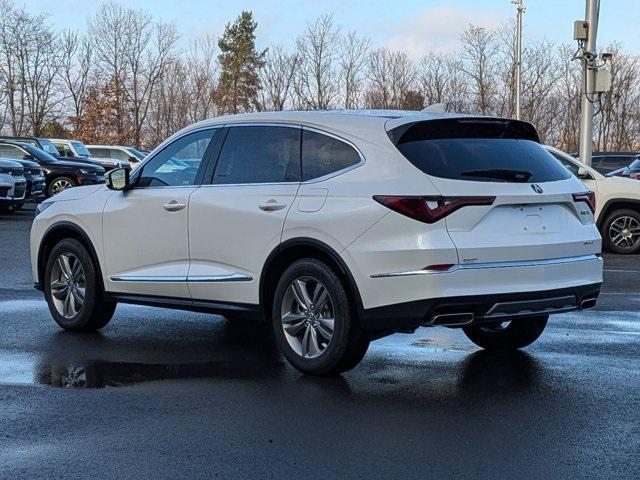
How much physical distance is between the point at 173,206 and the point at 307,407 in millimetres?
2271

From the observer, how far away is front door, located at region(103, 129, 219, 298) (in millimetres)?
7609

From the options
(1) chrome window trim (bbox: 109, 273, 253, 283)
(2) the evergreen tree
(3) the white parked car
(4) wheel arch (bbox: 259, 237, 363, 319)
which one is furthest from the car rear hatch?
(2) the evergreen tree

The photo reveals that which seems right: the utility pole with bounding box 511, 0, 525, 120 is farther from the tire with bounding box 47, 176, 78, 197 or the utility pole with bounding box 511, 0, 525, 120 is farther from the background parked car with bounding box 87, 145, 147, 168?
the tire with bounding box 47, 176, 78, 197

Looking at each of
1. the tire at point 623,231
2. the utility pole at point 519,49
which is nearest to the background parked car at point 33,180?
the tire at point 623,231

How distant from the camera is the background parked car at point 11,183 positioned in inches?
894

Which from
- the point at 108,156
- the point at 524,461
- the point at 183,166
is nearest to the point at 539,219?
the point at 524,461

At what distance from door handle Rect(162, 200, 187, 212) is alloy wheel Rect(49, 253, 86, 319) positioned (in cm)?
122

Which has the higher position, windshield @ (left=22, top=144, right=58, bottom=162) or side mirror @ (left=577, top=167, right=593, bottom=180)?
windshield @ (left=22, top=144, right=58, bottom=162)

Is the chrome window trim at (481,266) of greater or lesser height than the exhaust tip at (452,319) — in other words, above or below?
above

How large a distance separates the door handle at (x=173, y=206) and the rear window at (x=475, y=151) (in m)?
1.80

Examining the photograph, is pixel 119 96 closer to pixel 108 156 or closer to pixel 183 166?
pixel 108 156

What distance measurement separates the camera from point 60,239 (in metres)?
8.81

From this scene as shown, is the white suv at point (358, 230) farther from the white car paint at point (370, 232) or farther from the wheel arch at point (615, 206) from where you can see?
the wheel arch at point (615, 206)

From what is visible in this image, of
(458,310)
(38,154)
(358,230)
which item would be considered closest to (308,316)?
(358,230)
